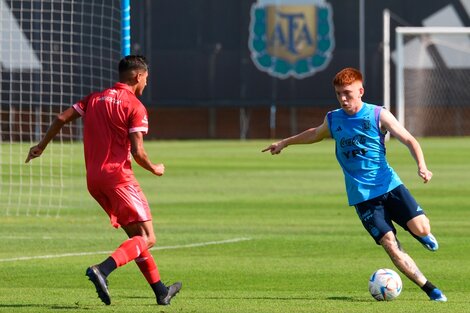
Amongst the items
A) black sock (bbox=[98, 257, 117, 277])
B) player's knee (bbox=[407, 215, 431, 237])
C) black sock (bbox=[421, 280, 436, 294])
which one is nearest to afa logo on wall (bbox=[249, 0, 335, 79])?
player's knee (bbox=[407, 215, 431, 237])

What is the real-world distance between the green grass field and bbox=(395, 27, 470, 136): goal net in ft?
73.2

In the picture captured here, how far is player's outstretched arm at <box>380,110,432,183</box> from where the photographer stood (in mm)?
10305

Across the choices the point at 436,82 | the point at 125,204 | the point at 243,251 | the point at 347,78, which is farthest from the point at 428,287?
the point at 436,82

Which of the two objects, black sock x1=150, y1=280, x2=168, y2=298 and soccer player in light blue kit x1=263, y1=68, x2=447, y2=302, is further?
soccer player in light blue kit x1=263, y1=68, x2=447, y2=302

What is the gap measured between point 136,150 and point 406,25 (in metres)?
42.8

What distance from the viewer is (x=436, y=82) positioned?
2028 inches

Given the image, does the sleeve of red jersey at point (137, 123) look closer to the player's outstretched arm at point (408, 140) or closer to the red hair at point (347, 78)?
the red hair at point (347, 78)

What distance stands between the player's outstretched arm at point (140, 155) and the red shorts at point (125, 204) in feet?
1.01

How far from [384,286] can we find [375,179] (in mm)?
849

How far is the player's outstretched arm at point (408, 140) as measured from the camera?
1030cm

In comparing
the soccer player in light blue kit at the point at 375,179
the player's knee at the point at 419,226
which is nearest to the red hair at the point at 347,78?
the soccer player in light blue kit at the point at 375,179

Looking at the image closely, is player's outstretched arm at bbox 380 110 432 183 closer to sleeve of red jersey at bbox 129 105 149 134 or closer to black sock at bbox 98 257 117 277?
sleeve of red jersey at bbox 129 105 149 134

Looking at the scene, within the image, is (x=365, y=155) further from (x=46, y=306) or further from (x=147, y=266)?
(x=46, y=306)

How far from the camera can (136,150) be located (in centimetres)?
1025
